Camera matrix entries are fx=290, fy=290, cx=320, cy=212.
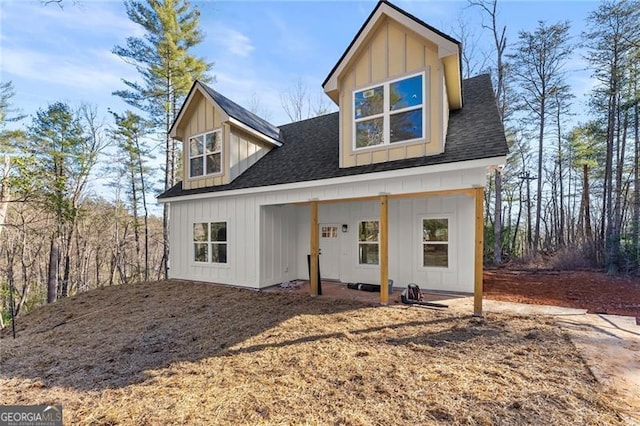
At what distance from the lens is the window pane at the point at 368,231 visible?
8266 mm

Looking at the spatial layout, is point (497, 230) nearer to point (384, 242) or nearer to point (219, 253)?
point (384, 242)

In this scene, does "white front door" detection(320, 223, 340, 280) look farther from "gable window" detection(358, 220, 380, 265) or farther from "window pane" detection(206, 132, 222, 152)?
"window pane" detection(206, 132, 222, 152)

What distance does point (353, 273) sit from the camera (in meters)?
8.62

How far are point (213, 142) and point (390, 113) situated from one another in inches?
224

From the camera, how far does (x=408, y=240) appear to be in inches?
310

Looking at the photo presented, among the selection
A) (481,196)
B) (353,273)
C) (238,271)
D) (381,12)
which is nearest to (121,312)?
(238,271)

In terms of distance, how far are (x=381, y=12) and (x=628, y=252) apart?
1083cm

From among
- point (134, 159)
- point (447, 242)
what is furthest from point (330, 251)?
point (134, 159)

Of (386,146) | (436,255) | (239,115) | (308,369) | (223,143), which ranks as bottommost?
(308,369)

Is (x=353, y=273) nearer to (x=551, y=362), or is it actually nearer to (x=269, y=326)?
(x=269, y=326)

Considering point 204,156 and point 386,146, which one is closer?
point 386,146

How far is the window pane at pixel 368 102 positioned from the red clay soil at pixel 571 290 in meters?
5.15

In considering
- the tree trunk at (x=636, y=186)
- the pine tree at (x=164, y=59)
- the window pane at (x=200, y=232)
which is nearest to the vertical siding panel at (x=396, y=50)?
the window pane at (x=200, y=232)

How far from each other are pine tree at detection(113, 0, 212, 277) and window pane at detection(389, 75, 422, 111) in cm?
1210
